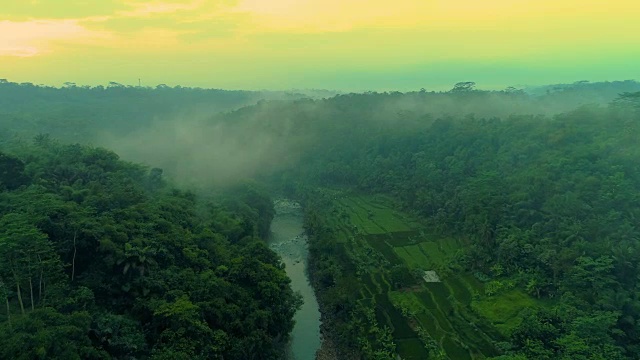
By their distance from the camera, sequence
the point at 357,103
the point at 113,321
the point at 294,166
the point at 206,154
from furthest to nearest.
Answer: the point at 357,103 < the point at 206,154 < the point at 294,166 < the point at 113,321

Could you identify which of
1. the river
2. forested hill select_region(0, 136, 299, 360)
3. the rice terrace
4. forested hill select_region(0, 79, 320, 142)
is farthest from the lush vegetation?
forested hill select_region(0, 79, 320, 142)

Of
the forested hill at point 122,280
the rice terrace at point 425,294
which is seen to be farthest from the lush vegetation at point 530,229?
the forested hill at point 122,280

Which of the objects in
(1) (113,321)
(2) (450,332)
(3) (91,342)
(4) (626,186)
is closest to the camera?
(3) (91,342)

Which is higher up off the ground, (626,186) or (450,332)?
(626,186)

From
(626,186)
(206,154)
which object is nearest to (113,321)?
(626,186)

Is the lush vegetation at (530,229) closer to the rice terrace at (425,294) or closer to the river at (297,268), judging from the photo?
the rice terrace at (425,294)

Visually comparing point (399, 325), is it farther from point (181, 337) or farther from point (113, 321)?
point (113, 321)

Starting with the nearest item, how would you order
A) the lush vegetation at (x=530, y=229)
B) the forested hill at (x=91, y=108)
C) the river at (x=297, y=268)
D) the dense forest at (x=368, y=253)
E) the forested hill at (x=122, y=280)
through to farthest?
the forested hill at (x=122, y=280) < the dense forest at (x=368, y=253) < the lush vegetation at (x=530, y=229) < the river at (x=297, y=268) < the forested hill at (x=91, y=108)

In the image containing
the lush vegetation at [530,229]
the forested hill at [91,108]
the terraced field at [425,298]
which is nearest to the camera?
the lush vegetation at [530,229]
